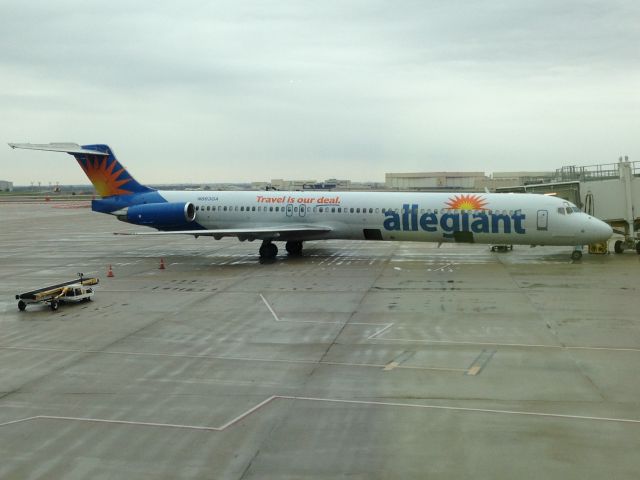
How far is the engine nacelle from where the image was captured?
3316 cm

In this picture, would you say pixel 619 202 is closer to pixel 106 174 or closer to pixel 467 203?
pixel 467 203

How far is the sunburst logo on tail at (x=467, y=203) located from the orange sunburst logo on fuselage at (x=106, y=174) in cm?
1781

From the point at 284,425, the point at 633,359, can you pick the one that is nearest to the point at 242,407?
the point at 284,425

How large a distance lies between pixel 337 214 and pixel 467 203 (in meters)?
6.24

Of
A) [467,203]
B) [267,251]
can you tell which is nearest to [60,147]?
[267,251]

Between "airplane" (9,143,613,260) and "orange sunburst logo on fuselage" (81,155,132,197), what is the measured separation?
6 centimetres

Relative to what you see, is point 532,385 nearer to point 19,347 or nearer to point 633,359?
point 633,359

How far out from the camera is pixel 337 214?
3108cm

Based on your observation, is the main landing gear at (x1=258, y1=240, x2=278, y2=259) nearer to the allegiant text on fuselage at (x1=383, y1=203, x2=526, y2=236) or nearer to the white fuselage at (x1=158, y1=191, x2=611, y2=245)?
the white fuselage at (x1=158, y1=191, x2=611, y2=245)

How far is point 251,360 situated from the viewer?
45.6ft

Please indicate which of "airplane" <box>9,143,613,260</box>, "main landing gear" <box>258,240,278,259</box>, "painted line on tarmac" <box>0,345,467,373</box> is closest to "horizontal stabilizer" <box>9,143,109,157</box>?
"airplane" <box>9,143,613,260</box>

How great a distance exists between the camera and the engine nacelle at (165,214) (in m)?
33.2

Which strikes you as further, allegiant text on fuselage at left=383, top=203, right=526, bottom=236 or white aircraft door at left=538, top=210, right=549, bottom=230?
allegiant text on fuselage at left=383, top=203, right=526, bottom=236

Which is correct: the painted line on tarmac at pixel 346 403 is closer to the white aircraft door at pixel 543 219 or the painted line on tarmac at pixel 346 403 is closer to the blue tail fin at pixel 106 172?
the white aircraft door at pixel 543 219
